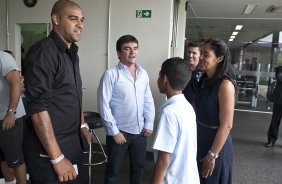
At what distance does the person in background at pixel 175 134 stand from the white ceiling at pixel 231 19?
3873 millimetres

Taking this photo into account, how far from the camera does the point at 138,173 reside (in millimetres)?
2531

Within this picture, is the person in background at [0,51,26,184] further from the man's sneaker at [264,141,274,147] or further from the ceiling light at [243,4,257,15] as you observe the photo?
the ceiling light at [243,4,257,15]

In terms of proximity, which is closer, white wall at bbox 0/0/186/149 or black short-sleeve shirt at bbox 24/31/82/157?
black short-sleeve shirt at bbox 24/31/82/157

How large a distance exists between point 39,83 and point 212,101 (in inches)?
42.8

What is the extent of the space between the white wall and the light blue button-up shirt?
123 cm

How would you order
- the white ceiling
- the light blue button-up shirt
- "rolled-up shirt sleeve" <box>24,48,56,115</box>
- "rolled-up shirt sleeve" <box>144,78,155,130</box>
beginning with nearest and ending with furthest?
"rolled-up shirt sleeve" <box>24,48,56,115</box>, the light blue button-up shirt, "rolled-up shirt sleeve" <box>144,78,155,130</box>, the white ceiling

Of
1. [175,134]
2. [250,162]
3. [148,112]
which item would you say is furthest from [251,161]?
[175,134]

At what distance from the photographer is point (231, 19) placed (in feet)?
22.9

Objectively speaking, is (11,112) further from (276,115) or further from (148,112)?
(276,115)

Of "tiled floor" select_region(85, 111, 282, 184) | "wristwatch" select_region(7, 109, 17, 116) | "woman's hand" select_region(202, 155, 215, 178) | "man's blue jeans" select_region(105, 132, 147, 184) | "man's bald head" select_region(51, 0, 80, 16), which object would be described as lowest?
"tiled floor" select_region(85, 111, 282, 184)

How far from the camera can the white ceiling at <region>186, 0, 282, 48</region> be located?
5152 mm

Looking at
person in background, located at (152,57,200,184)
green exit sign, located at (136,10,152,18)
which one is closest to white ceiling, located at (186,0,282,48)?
green exit sign, located at (136,10,152,18)

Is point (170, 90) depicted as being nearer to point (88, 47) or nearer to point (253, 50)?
→ point (88, 47)

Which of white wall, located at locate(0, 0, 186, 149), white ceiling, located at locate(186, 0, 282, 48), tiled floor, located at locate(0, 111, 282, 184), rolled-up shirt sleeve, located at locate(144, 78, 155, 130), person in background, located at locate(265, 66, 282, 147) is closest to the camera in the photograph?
rolled-up shirt sleeve, located at locate(144, 78, 155, 130)
